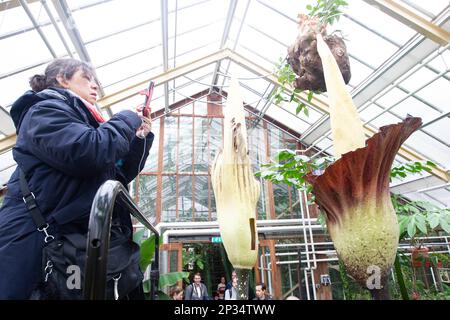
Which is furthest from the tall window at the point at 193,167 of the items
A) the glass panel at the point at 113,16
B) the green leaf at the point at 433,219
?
the green leaf at the point at 433,219

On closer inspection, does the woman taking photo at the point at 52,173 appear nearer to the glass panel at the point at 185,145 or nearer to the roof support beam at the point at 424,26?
the roof support beam at the point at 424,26

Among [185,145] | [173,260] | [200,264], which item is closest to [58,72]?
[173,260]

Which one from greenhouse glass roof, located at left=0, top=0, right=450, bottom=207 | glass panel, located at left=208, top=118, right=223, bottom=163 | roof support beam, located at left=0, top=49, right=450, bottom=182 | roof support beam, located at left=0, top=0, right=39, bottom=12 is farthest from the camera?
glass panel, located at left=208, top=118, right=223, bottom=163

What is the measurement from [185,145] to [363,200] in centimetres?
594

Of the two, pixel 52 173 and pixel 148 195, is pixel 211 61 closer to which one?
pixel 148 195

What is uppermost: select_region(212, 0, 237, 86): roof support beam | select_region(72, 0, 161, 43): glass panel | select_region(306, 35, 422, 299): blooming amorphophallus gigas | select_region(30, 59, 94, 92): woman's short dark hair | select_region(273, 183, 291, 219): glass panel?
select_region(212, 0, 237, 86): roof support beam

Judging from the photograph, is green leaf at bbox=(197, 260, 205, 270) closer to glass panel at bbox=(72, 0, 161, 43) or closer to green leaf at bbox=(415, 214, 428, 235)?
glass panel at bbox=(72, 0, 161, 43)

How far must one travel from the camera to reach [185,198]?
5.77m

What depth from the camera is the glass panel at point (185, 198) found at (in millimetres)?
5648

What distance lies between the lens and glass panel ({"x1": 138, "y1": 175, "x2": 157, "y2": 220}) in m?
5.61

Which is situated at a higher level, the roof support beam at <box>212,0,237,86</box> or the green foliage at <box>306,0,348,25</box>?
the roof support beam at <box>212,0,237,86</box>

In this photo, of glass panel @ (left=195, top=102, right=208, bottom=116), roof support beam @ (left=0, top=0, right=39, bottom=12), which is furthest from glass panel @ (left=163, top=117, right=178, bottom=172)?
roof support beam @ (left=0, top=0, right=39, bottom=12)

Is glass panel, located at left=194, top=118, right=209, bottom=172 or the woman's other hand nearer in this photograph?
the woman's other hand

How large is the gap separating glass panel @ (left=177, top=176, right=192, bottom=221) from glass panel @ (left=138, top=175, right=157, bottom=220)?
444 millimetres
